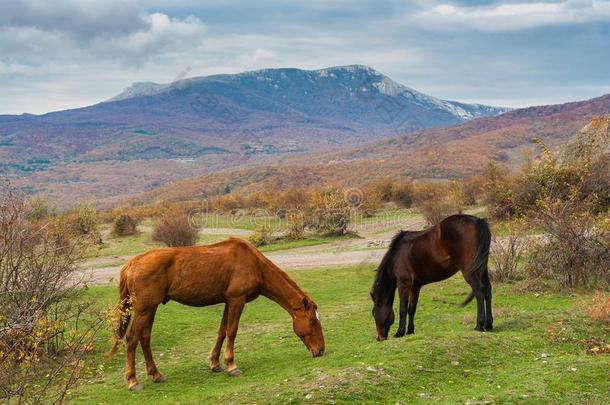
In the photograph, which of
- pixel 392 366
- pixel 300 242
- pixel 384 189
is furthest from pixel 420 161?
pixel 392 366

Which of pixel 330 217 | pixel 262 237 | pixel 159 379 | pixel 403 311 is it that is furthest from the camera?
pixel 330 217

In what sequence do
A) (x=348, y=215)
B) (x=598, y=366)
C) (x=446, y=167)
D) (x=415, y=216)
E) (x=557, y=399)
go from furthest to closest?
(x=446, y=167)
(x=415, y=216)
(x=348, y=215)
(x=598, y=366)
(x=557, y=399)

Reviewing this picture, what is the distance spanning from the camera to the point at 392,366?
8.02m

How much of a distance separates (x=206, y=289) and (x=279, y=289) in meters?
1.30

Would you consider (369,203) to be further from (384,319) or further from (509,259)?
(384,319)

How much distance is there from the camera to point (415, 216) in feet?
130

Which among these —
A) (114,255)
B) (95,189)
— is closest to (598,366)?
(114,255)

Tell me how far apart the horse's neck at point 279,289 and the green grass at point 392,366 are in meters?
0.98

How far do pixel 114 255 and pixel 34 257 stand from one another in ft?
70.7

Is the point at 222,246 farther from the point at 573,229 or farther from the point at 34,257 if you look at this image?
the point at 573,229

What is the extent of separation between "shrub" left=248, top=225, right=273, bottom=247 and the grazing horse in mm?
21924

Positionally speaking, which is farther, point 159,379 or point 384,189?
point 384,189

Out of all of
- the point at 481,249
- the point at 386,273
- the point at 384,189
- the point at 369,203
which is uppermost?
the point at 481,249

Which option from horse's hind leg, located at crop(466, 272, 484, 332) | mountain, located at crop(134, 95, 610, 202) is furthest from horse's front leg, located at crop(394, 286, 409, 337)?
mountain, located at crop(134, 95, 610, 202)
